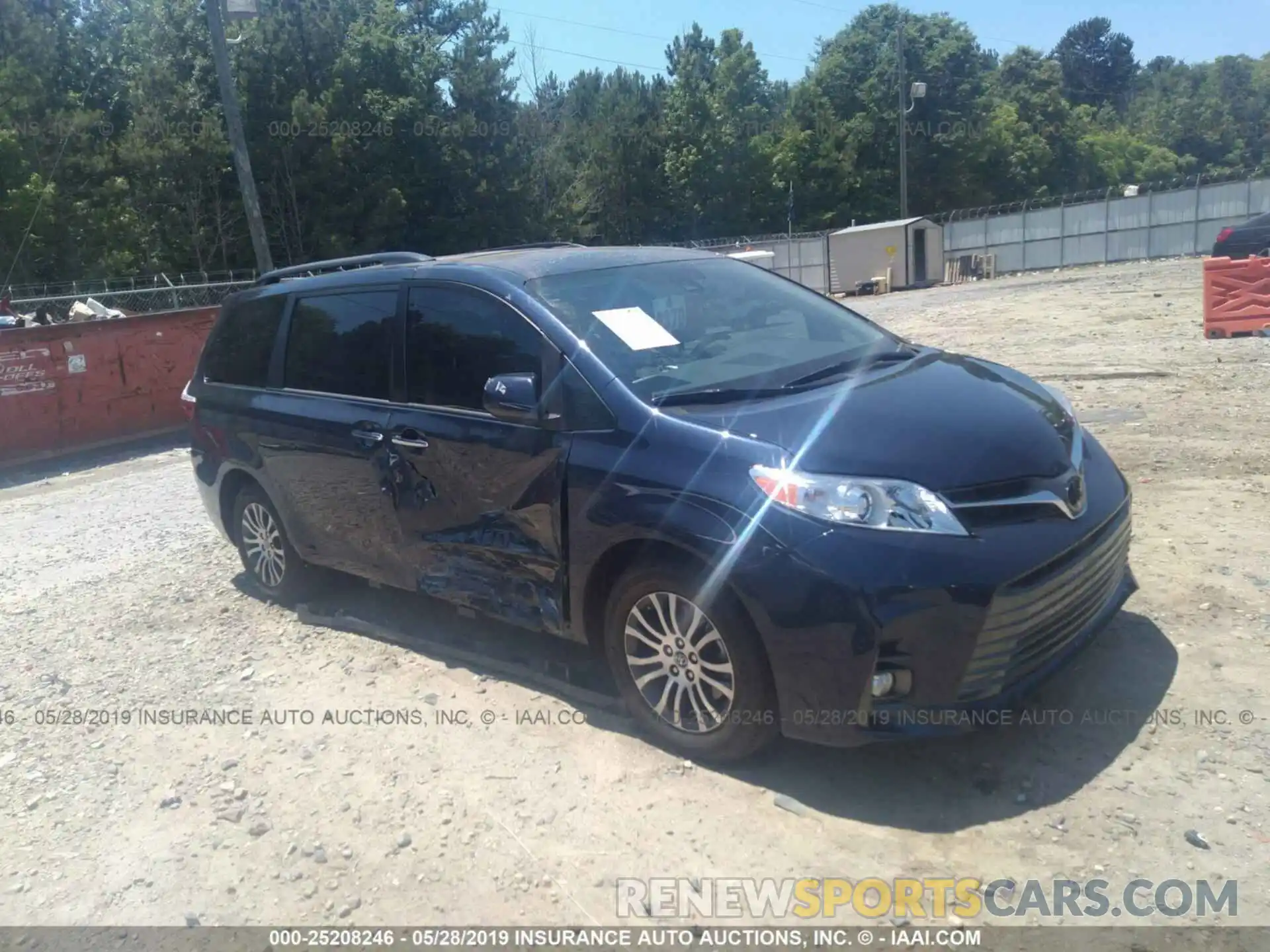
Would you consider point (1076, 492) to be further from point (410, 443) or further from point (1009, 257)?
point (1009, 257)

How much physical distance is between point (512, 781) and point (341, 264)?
341cm

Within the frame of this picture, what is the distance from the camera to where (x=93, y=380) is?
496 inches

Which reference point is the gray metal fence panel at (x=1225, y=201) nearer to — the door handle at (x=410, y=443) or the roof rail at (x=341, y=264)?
the roof rail at (x=341, y=264)

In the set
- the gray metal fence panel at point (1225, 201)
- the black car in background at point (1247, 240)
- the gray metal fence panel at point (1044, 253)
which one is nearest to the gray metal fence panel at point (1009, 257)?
the gray metal fence panel at point (1044, 253)

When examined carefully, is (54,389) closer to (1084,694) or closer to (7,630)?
(7,630)

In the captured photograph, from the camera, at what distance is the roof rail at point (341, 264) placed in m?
5.79

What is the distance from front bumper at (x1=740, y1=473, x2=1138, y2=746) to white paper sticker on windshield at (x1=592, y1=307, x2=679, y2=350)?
50.7 inches

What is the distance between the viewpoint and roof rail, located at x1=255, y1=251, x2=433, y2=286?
579 centimetres

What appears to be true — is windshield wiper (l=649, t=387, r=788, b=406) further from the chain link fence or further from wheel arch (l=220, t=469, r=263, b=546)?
the chain link fence

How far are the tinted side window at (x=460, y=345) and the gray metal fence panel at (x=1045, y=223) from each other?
1507 inches

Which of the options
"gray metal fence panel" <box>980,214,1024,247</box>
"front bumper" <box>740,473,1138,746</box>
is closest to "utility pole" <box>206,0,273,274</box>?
"front bumper" <box>740,473,1138,746</box>

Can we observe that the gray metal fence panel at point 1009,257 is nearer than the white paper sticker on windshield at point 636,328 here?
No

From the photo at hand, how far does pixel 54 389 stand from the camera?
482 inches

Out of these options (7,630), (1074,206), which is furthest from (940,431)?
(1074,206)
